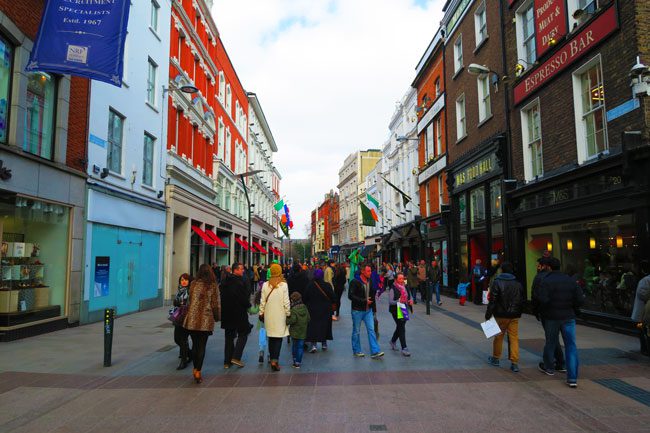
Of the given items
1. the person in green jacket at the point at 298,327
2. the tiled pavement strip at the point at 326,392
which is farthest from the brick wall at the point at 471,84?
the person in green jacket at the point at 298,327

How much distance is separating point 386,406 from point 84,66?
9320mm

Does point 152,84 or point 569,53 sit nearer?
point 569,53

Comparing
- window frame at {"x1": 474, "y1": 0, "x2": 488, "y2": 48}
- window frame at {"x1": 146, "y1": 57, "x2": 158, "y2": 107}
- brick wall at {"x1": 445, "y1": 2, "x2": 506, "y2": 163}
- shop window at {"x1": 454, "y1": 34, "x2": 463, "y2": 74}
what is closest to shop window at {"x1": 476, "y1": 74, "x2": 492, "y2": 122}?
brick wall at {"x1": 445, "y1": 2, "x2": 506, "y2": 163}

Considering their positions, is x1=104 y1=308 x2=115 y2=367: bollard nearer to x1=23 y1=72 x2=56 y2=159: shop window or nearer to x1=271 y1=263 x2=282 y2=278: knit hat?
x1=271 y1=263 x2=282 y2=278: knit hat

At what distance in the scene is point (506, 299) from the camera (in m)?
7.26

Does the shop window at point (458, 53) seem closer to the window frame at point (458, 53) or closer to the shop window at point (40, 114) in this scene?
the window frame at point (458, 53)

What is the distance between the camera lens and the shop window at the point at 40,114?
35.1 feet

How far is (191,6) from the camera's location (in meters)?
22.7

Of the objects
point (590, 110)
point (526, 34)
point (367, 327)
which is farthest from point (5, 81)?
point (526, 34)

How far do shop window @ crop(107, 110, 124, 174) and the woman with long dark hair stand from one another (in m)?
9.17

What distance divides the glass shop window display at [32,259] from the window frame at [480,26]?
16672 mm

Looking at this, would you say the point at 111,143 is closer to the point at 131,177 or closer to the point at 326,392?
the point at 131,177

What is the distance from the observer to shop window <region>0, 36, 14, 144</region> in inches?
390

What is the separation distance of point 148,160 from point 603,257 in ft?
50.7
